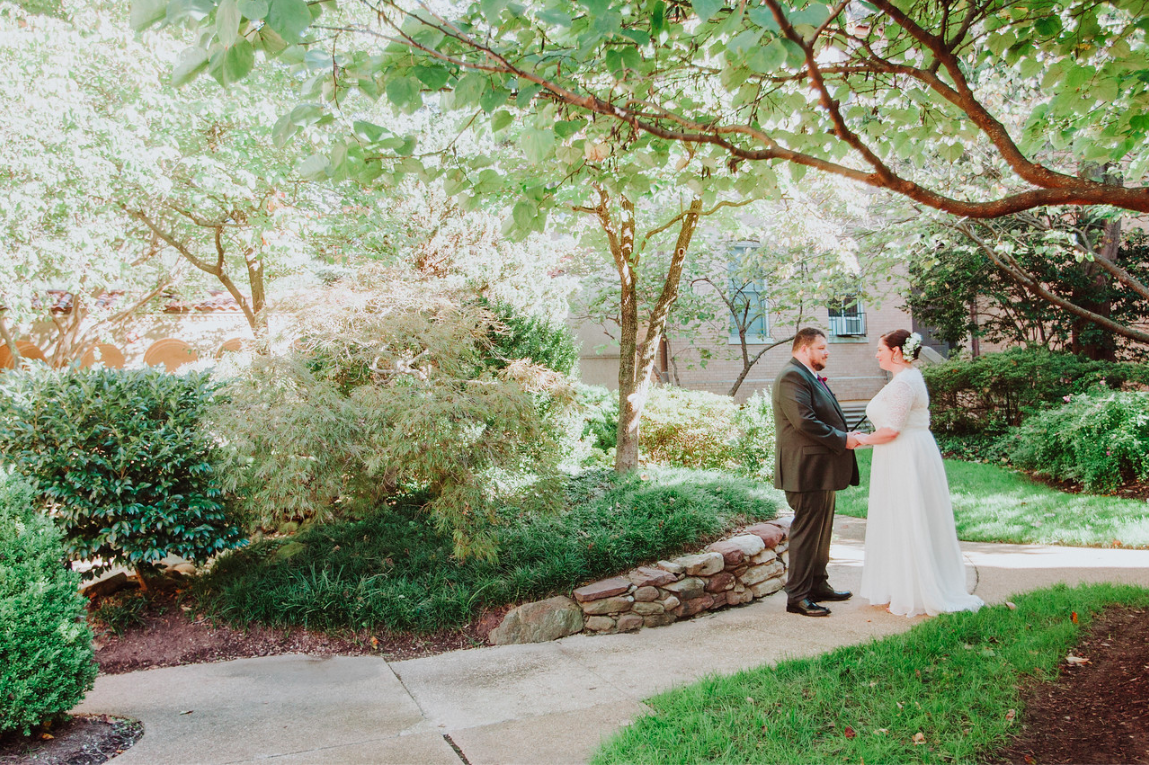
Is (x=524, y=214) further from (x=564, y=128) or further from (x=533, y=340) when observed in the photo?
(x=533, y=340)

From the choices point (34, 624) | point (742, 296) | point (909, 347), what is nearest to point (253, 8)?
point (34, 624)

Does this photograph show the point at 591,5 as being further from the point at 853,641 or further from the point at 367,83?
the point at 853,641

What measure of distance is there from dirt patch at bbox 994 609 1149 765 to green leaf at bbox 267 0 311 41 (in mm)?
3924

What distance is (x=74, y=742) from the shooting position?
356cm

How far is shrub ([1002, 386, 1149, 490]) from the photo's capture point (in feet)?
30.0

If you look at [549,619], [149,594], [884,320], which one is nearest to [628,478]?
[549,619]

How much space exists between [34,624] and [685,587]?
13.5ft

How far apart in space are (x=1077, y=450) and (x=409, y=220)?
32.8 ft

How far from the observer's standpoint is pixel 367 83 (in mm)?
3596

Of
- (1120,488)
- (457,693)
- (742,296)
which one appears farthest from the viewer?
(742,296)

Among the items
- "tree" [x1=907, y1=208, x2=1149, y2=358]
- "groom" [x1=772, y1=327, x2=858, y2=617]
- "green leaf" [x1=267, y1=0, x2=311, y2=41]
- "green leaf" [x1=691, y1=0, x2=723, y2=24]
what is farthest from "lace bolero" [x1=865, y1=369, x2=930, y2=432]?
"tree" [x1=907, y1=208, x2=1149, y2=358]

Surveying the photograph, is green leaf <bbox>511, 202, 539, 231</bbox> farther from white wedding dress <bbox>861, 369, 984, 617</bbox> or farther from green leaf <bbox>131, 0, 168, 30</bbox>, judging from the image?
white wedding dress <bbox>861, 369, 984, 617</bbox>

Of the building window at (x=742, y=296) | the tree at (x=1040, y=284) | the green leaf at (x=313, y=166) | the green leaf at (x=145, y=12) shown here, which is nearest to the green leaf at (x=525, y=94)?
the green leaf at (x=313, y=166)

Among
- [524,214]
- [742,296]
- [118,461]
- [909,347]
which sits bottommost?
[118,461]
